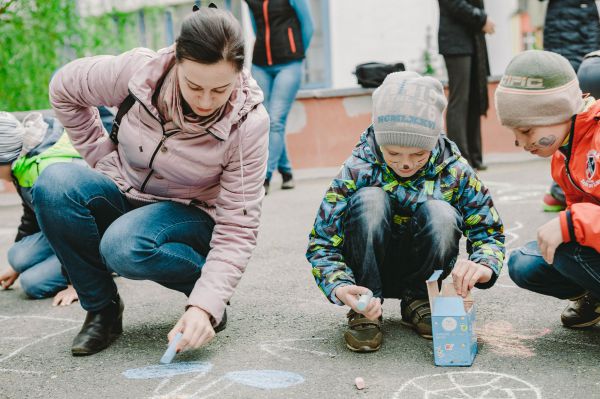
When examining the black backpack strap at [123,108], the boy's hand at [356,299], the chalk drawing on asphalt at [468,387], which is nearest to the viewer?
the chalk drawing on asphalt at [468,387]

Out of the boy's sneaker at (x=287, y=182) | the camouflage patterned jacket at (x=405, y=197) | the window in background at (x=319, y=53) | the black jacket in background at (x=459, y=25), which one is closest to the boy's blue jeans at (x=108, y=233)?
the camouflage patterned jacket at (x=405, y=197)

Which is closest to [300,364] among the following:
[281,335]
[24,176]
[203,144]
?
[281,335]

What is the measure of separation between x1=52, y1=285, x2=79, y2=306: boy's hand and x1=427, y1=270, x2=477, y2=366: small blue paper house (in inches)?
62.0

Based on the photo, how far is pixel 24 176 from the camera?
3066 mm

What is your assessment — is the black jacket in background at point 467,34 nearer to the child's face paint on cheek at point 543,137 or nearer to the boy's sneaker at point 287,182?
the boy's sneaker at point 287,182

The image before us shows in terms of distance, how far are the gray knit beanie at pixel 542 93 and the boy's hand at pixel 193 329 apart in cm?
105

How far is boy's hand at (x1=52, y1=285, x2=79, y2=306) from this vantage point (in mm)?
2987

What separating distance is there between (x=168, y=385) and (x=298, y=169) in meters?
4.42

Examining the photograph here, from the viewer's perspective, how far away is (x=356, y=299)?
213 cm

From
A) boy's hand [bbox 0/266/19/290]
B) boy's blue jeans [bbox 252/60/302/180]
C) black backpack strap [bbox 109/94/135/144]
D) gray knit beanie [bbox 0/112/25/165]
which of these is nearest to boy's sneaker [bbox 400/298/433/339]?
black backpack strap [bbox 109/94/135/144]

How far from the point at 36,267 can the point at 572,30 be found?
372cm

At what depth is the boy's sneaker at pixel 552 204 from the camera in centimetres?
419

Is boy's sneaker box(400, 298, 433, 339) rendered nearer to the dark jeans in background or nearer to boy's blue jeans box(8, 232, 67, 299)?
boy's blue jeans box(8, 232, 67, 299)

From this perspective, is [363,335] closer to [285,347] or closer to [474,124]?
[285,347]
